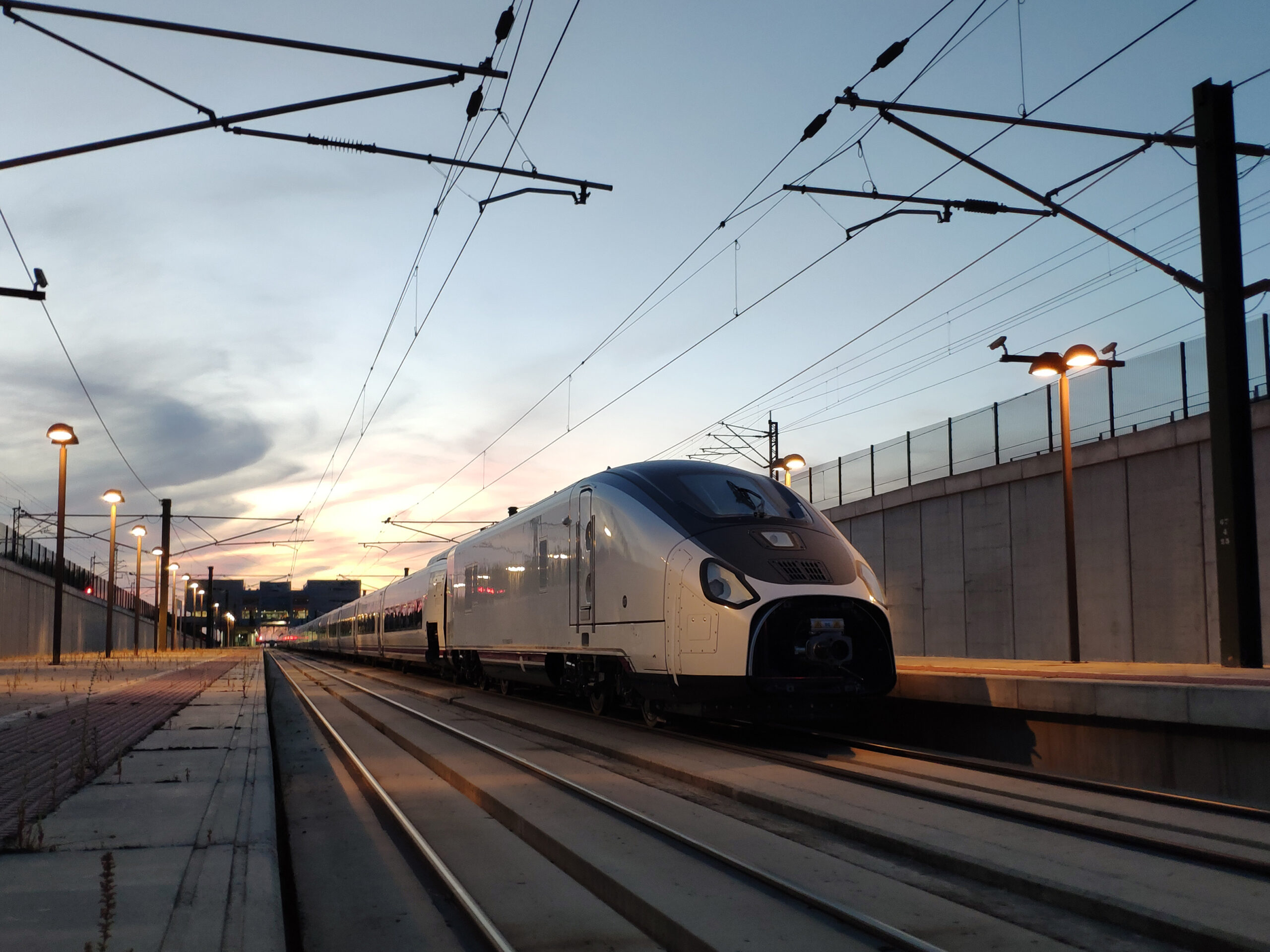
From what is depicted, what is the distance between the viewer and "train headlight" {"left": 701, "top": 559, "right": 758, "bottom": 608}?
10867 millimetres

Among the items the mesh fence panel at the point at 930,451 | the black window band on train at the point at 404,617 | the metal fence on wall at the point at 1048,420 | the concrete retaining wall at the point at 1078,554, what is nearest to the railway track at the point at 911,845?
the metal fence on wall at the point at 1048,420

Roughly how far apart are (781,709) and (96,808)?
249 inches

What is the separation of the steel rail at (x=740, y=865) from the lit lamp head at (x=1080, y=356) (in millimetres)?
10112

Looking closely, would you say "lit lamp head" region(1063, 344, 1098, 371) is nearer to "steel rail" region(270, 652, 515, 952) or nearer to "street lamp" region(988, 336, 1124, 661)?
"street lamp" region(988, 336, 1124, 661)

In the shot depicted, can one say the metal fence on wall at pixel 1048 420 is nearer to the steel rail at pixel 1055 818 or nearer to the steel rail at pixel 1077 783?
the steel rail at pixel 1077 783

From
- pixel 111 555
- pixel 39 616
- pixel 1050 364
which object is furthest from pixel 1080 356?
pixel 39 616

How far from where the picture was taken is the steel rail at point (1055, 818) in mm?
6078

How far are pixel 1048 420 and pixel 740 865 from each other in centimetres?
1981

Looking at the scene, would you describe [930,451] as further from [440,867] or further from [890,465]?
[440,867]

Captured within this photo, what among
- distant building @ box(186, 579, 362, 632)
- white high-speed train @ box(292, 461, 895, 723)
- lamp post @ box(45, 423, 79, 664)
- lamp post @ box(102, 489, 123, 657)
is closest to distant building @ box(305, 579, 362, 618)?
distant building @ box(186, 579, 362, 632)

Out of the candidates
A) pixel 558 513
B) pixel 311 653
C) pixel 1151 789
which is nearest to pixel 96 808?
pixel 1151 789

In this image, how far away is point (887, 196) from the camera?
13.0 metres

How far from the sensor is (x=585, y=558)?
14484 millimetres

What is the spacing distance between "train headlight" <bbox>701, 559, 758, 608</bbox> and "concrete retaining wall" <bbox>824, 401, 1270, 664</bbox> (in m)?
10.8
